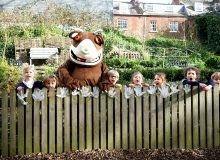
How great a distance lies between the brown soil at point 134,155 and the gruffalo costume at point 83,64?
129cm

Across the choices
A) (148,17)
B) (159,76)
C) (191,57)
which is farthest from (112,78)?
(148,17)

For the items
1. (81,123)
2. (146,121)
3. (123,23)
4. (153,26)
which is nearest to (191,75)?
(146,121)

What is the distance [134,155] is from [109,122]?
1.75 feet

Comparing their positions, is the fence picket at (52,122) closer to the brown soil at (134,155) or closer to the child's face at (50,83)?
the brown soil at (134,155)

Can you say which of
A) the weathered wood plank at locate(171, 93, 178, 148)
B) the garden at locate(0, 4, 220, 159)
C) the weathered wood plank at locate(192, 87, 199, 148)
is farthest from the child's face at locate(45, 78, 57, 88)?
the garden at locate(0, 4, 220, 159)

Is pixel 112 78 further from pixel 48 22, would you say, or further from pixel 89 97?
pixel 48 22

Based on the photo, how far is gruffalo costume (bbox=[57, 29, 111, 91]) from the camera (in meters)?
7.14

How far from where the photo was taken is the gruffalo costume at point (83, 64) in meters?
7.14

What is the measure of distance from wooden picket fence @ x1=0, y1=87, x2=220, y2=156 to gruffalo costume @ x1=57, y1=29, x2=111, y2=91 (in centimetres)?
95

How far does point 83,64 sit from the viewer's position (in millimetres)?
7410

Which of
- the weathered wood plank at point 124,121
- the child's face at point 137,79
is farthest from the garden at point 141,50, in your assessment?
the weathered wood plank at point 124,121

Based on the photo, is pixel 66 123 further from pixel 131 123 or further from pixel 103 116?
pixel 131 123

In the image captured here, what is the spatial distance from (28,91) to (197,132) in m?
2.29

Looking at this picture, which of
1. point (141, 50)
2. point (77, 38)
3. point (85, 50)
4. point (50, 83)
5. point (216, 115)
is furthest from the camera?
point (141, 50)
